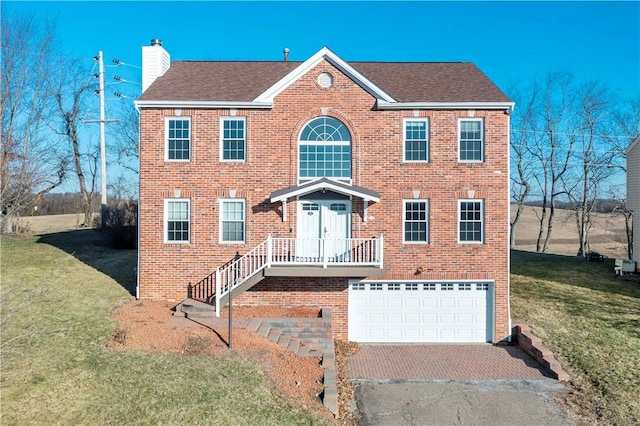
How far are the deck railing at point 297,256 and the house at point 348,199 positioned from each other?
5.3 inches

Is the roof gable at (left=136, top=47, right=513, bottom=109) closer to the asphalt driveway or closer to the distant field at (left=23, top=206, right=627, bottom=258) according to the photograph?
the asphalt driveway

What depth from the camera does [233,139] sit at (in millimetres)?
15133

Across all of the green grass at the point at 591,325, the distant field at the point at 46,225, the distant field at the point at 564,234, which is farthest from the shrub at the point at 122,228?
the green grass at the point at 591,325

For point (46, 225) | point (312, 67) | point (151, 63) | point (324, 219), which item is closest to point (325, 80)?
point (312, 67)

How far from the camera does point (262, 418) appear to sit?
27.5ft

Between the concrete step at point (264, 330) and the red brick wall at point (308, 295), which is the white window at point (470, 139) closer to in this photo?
the red brick wall at point (308, 295)

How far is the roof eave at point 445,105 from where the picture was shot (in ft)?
48.5

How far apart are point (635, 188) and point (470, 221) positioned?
1219cm

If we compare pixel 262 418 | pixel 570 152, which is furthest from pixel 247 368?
pixel 570 152

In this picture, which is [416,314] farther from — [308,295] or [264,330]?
[264,330]

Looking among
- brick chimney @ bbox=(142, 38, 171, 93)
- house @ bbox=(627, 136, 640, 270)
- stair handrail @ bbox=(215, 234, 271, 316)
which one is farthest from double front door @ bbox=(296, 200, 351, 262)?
house @ bbox=(627, 136, 640, 270)

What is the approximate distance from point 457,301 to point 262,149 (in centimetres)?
821

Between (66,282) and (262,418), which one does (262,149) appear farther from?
(262,418)

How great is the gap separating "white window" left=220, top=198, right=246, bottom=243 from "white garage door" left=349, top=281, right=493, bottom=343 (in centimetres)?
417
